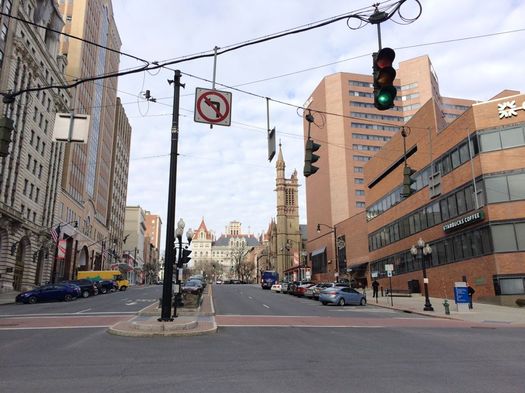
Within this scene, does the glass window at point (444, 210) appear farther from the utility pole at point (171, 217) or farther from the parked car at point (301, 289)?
the utility pole at point (171, 217)

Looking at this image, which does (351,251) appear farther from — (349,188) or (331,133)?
(331,133)

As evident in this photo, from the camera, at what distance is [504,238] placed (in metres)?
29.8

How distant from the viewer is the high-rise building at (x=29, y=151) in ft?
140

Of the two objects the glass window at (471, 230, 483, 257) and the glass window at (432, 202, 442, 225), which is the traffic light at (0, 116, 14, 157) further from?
the glass window at (432, 202, 442, 225)

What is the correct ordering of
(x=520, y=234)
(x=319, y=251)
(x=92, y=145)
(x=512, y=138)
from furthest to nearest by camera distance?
1. (x=319, y=251)
2. (x=92, y=145)
3. (x=512, y=138)
4. (x=520, y=234)

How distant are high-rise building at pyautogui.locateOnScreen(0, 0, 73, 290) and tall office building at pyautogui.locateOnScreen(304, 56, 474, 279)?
162 ft

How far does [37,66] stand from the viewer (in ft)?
161

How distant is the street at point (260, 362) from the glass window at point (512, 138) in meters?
20.5

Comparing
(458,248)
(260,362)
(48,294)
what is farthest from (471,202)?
(48,294)

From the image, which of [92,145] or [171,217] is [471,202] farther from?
[92,145]

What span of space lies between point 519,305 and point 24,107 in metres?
48.5

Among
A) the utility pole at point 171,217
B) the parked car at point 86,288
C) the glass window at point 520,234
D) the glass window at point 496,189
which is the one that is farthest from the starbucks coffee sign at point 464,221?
the parked car at point 86,288

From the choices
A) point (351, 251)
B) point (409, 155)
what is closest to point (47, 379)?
point (409, 155)

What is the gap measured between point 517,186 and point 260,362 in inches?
1091
